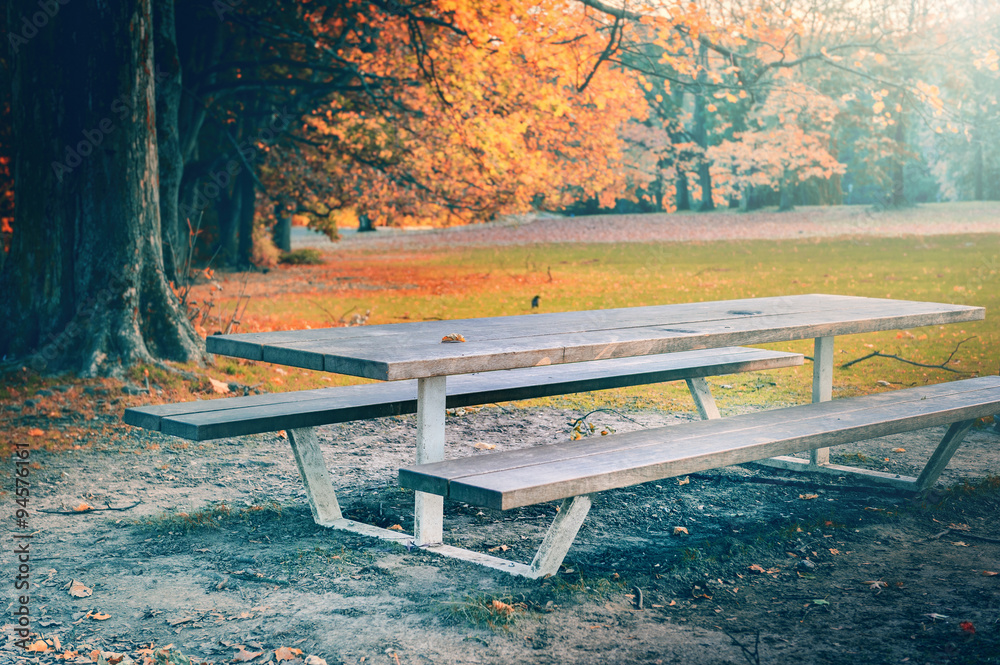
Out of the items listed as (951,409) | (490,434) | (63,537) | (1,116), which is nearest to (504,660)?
(63,537)

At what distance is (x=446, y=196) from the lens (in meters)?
18.9

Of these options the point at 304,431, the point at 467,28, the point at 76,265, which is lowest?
the point at 304,431

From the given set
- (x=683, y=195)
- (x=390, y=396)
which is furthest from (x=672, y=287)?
(x=683, y=195)

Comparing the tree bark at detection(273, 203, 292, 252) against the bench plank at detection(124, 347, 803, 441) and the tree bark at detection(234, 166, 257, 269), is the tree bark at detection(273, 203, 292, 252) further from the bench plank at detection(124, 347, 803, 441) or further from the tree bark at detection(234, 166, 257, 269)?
the bench plank at detection(124, 347, 803, 441)

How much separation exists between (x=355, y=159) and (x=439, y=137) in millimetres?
1756

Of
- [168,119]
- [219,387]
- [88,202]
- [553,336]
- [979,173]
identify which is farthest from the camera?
[979,173]

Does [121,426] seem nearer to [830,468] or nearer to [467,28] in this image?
[830,468]

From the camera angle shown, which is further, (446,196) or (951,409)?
(446,196)

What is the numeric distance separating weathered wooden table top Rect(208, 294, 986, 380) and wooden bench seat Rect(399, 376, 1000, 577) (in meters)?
0.34

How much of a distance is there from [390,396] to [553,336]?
94cm

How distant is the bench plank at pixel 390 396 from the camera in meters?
3.93

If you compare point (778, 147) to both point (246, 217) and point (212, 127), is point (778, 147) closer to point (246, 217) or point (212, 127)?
point (246, 217)

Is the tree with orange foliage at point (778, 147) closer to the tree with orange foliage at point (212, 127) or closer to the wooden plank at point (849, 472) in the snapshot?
the tree with orange foliage at point (212, 127)

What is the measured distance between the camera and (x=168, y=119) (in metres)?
9.73
